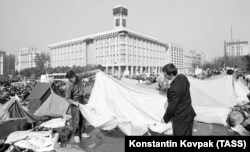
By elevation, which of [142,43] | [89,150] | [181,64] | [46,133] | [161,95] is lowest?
[89,150]

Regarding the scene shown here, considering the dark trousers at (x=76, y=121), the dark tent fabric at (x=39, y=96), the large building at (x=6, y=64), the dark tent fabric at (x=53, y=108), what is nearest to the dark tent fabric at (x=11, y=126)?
the dark tent fabric at (x=53, y=108)

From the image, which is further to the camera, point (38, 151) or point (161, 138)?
point (38, 151)

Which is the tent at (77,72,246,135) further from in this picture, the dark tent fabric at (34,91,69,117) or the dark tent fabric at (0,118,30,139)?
the dark tent fabric at (0,118,30,139)

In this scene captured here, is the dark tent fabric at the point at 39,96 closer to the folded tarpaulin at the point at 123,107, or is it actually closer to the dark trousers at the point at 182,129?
the folded tarpaulin at the point at 123,107

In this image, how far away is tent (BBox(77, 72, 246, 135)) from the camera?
15.1ft

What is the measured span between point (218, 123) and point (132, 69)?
72.2 meters

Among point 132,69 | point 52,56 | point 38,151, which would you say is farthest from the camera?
point 52,56

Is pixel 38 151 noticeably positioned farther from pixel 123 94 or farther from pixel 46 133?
pixel 123 94

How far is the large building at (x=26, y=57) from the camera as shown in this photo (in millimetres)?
125812

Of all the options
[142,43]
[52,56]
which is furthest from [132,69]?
[52,56]

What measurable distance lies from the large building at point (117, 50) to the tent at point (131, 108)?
65.8 meters

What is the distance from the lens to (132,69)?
77.6m

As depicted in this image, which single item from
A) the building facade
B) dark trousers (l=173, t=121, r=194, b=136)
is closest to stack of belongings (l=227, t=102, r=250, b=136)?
dark trousers (l=173, t=121, r=194, b=136)

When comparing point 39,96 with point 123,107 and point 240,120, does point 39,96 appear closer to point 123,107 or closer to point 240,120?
point 123,107
